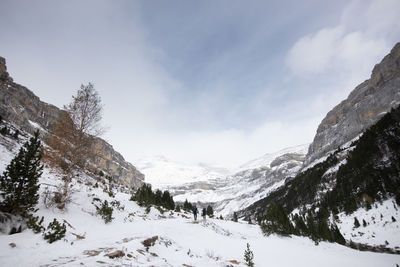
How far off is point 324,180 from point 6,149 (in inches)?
4002

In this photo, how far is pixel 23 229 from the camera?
7.92m

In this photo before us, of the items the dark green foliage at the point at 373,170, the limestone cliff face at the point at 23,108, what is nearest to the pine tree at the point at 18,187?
the limestone cliff face at the point at 23,108

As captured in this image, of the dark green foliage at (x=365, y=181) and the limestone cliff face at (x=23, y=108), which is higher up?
the limestone cliff face at (x=23, y=108)

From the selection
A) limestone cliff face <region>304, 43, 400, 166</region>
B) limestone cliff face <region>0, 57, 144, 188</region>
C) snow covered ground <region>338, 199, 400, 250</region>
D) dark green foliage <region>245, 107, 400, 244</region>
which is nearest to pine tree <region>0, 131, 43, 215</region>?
dark green foliage <region>245, 107, 400, 244</region>

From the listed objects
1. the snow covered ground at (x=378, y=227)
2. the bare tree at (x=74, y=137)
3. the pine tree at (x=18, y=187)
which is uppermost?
the bare tree at (x=74, y=137)

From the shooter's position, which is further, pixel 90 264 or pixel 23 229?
pixel 23 229

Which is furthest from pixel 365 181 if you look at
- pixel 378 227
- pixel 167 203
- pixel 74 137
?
pixel 74 137

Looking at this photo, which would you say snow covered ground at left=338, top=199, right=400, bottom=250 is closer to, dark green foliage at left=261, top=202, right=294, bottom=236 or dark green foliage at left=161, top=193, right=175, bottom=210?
dark green foliage at left=261, top=202, right=294, bottom=236

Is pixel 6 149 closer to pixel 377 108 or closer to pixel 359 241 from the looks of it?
pixel 359 241

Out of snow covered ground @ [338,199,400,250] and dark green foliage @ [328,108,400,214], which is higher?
dark green foliage @ [328,108,400,214]

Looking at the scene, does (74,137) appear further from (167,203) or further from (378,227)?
(378,227)

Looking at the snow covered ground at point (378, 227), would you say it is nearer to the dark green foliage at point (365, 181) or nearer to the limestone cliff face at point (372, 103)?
the dark green foliage at point (365, 181)


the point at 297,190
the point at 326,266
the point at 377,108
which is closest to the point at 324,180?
the point at 297,190

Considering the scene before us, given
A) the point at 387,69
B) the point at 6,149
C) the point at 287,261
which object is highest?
the point at 387,69
